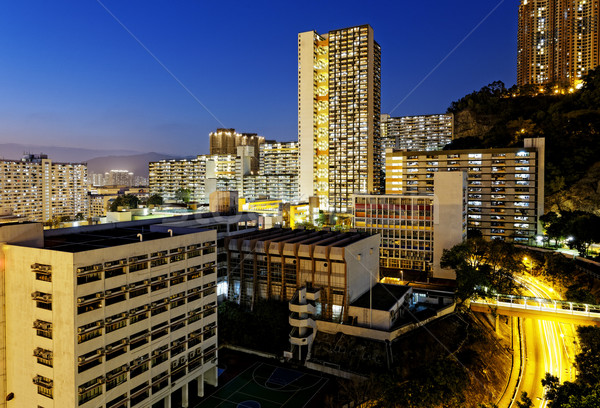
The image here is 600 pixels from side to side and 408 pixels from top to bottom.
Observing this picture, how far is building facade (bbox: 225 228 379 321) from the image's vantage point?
39.6 meters

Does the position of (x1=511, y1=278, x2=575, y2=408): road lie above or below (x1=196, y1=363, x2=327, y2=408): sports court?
above

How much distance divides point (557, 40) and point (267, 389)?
145 meters

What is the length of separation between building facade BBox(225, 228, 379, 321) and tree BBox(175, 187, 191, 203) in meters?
97.4

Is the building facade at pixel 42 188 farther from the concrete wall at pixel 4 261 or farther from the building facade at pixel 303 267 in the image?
the concrete wall at pixel 4 261

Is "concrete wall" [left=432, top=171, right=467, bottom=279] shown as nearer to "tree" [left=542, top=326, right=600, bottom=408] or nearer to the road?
the road

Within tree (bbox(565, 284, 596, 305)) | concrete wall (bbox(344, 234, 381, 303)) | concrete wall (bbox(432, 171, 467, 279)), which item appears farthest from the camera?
concrete wall (bbox(432, 171, 467, 279))

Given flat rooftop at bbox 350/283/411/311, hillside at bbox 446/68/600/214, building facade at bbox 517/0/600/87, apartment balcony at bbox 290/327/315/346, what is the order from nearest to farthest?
apartment balcony at bbox 290/327/315/346
flat rooftop at bbox 350/283/411/311
hillside at bbox 446/68/600/214
building facade at bbox 517/0/600/87

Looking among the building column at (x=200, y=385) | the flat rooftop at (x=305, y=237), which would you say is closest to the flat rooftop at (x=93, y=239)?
the building column at (x=200, y=385)

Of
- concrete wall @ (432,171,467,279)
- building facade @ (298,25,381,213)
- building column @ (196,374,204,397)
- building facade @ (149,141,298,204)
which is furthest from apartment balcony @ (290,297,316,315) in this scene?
building facade @ (149,141,298,204)

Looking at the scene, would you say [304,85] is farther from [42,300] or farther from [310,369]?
[42,300]

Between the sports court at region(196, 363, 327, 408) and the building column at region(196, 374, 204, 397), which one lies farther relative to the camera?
the building column at region(196, 374, 204, 397)

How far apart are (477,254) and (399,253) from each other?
1174cm

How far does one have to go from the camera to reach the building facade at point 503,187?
7206 cm

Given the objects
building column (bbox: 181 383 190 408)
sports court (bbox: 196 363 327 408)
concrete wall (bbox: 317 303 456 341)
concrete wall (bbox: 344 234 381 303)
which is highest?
concrete wall (bbox: 344 234 381 303)
